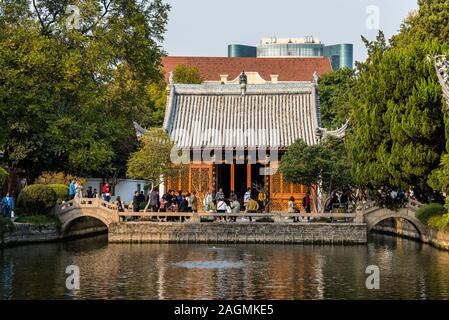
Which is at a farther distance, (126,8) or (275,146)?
(275,146)

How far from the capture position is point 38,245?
36.7 m

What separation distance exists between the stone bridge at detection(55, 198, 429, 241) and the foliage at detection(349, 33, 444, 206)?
0.68m

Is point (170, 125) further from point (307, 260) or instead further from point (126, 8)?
point (307, 260)

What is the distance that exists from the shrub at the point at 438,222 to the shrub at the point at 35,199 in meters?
15.6

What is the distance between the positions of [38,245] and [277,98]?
67.7ft

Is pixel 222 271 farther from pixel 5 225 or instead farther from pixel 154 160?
pixel 154 160

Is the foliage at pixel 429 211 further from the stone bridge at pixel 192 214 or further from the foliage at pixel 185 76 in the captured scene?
the foliage at pixel 185 76

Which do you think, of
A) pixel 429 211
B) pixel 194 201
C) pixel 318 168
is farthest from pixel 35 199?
pixel 429 211

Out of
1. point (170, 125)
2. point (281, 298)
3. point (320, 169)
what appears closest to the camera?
point (281, 298)

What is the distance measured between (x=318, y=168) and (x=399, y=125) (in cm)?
671

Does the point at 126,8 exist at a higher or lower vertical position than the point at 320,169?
higher

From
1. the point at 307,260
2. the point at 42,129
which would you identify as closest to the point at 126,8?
the point at 42,129

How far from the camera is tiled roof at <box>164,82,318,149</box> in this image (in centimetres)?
4906

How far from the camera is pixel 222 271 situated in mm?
27672
